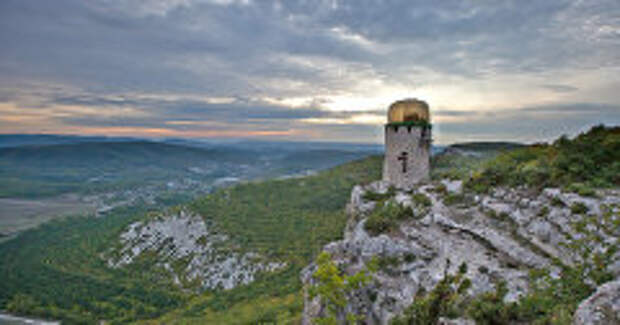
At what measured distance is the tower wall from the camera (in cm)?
1923

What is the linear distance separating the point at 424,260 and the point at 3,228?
520 feet

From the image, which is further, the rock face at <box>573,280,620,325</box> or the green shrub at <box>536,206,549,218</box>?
the green shrub at <box>536,206,549,218</box>

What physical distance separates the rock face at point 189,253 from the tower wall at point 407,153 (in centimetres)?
3489

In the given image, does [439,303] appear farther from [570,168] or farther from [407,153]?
[407,153]

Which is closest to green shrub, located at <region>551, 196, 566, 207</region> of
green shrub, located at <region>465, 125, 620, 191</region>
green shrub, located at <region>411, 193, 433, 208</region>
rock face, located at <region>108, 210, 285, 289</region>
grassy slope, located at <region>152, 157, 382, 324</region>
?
green shrub, located at <region>465, 125, 620, 191</region>

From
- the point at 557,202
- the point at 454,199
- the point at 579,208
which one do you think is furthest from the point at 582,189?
Answer: the point at 454,199

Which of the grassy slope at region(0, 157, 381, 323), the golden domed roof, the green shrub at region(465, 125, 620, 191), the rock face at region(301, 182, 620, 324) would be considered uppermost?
the golden domed roof

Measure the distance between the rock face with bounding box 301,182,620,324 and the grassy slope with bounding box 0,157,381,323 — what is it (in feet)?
58.3

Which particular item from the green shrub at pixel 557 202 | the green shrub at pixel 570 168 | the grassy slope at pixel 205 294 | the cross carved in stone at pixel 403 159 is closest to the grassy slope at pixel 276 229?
the grassy slope at pixel 205 294

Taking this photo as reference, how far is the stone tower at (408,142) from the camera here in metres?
19.1

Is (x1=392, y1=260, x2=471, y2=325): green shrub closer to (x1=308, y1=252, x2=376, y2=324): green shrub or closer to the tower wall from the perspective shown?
(x1=308, y1=252, x2=376, y2=324): green shrub

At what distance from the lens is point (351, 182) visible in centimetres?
8881

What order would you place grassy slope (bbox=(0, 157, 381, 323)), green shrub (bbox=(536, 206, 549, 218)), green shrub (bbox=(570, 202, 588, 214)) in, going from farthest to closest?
grassy slope (bbox=(0, 157, 381, 323)) < green shrub (bbox=(536, 206, 549, 218)) < green shrub (bbox=(570, 202, 588, 214))

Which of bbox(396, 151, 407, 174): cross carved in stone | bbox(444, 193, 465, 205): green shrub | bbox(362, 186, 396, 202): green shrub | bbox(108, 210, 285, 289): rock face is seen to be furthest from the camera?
bbox(108, 210, 285, 289): rock face
